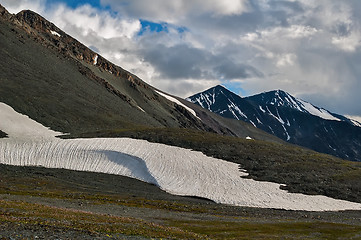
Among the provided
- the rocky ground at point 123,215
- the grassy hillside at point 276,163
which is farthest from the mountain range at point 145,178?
the grassy hillside at point 276,163

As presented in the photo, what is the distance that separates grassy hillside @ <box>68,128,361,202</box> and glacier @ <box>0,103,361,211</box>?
421 cm

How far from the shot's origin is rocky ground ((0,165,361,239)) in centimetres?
2794

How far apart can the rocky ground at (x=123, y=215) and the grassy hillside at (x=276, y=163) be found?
47.3ft

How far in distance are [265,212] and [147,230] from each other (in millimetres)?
35720

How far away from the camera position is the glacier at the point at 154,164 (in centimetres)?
7400

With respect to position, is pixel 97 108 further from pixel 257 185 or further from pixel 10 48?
pixel 257 185

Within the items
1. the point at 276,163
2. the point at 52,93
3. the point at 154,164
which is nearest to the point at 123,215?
the point at 154,164

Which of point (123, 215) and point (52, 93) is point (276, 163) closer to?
point (123, 215)

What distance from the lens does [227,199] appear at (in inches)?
2847

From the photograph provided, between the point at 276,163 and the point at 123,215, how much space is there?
208 ft

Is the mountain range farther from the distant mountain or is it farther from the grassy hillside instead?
the distant mountain

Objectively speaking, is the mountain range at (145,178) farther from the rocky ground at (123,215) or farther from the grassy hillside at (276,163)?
the grassy hillside at (276,163)

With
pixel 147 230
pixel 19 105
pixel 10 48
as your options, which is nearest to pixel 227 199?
pixel 147 230

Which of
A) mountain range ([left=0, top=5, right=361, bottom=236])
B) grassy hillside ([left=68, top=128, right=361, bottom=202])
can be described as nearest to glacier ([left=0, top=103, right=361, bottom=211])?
mountain range ([left=0, top=5, right=361, bottom=236])
